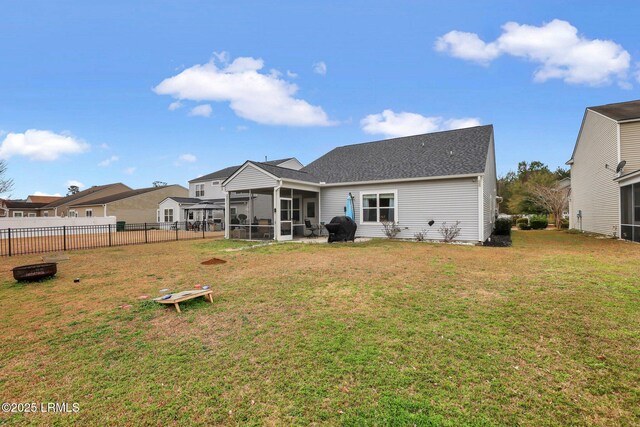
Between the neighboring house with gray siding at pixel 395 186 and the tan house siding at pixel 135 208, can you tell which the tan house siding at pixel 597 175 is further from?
the tan house siding at pixel 135 208

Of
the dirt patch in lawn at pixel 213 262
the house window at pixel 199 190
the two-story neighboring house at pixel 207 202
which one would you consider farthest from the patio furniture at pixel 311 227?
the house window at pixel 199 190

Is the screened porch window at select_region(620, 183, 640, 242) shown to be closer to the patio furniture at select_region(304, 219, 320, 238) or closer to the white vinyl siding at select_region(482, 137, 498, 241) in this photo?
the white vinyl siding at select_region(482, 137, 498, 241)

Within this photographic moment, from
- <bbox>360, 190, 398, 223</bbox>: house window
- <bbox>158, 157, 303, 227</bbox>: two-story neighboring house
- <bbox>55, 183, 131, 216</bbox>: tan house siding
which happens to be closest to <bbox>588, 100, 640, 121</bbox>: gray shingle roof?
<bbox>360, 190, 398, 223</bbox>: house window

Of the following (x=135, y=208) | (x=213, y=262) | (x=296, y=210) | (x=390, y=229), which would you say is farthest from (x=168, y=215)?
(x=390, y=229)

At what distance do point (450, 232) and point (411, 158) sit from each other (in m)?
4.85

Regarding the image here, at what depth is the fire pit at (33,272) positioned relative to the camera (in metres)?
6.78

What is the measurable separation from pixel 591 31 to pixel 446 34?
23.0 ft

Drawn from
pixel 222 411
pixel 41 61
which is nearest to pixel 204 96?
pixel 41 61

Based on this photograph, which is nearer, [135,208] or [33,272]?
[33,272]

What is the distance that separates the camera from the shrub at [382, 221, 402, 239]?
47.6 feet

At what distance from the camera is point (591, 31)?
14.3 meters

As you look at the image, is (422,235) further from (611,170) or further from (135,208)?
(135,208)

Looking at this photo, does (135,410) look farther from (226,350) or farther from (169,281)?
(169,281)

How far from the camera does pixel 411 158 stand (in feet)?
52.0
